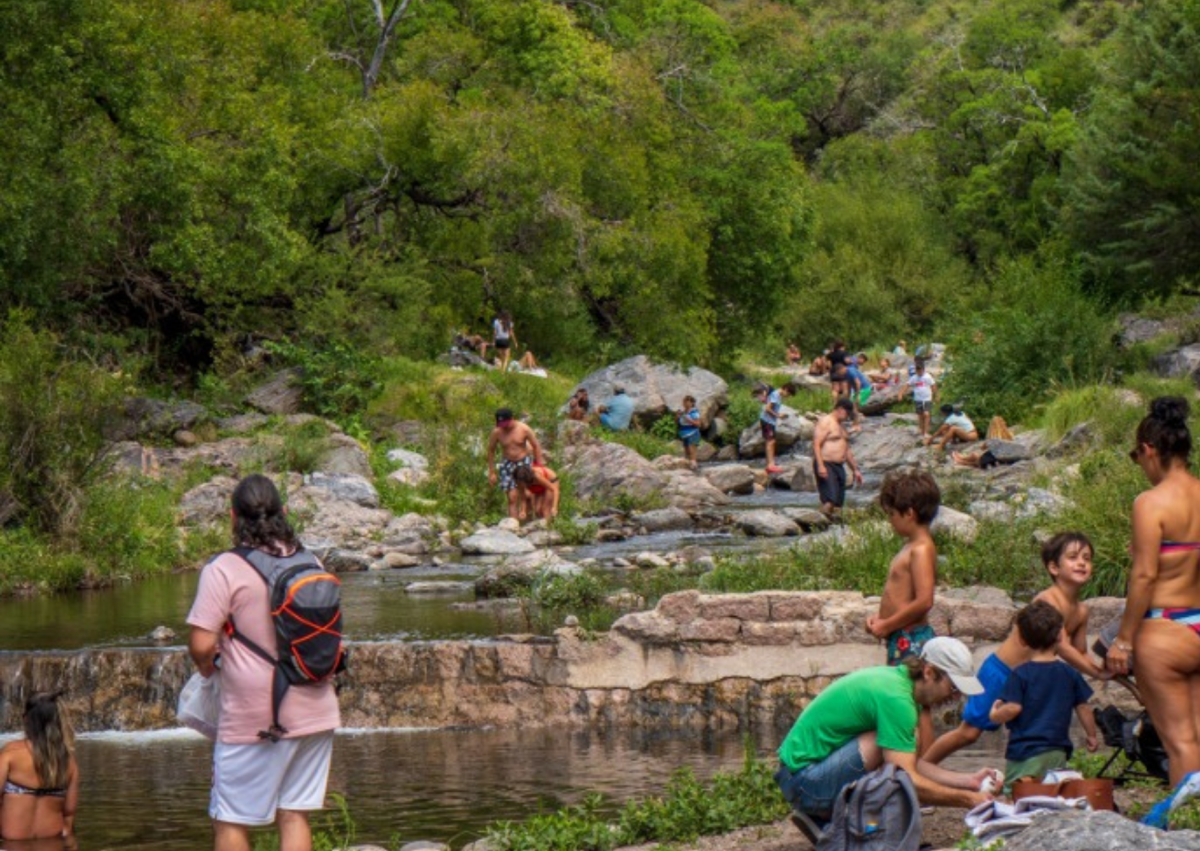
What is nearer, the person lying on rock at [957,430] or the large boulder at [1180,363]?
the person lying on rock at [957,430]

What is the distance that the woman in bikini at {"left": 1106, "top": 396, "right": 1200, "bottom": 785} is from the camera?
7574 millimetres

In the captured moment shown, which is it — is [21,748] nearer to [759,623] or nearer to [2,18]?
[759,623]

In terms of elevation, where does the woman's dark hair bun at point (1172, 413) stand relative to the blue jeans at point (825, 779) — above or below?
above

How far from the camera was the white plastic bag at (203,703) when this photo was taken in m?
6.82

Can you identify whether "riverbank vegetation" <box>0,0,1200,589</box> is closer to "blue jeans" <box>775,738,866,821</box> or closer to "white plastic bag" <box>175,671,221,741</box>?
"blue jeans" <box>775,738,866,821</box>

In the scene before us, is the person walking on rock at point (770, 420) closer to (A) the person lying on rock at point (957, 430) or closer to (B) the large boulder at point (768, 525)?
(A) the person lying on rock at point (957, 430)

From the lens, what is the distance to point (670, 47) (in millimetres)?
43906

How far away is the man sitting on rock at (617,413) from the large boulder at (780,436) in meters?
2.34

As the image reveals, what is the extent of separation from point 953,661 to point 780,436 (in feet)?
87.2

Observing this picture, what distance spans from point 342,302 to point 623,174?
8.78 metres

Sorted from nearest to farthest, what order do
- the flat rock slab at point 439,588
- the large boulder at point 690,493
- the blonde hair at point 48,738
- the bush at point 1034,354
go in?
the blonde hair at point 48,738 < the flat rock slab at point 439,588 < the large boulder at point 690,493 < the bush at point 1034,354

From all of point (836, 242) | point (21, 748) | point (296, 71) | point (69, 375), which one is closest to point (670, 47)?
point (296, 71)

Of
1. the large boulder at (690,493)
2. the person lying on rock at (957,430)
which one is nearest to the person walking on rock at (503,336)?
the person lying on rock at (957,430)

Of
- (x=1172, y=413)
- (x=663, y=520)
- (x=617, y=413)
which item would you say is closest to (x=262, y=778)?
(x=1172, y=413)
